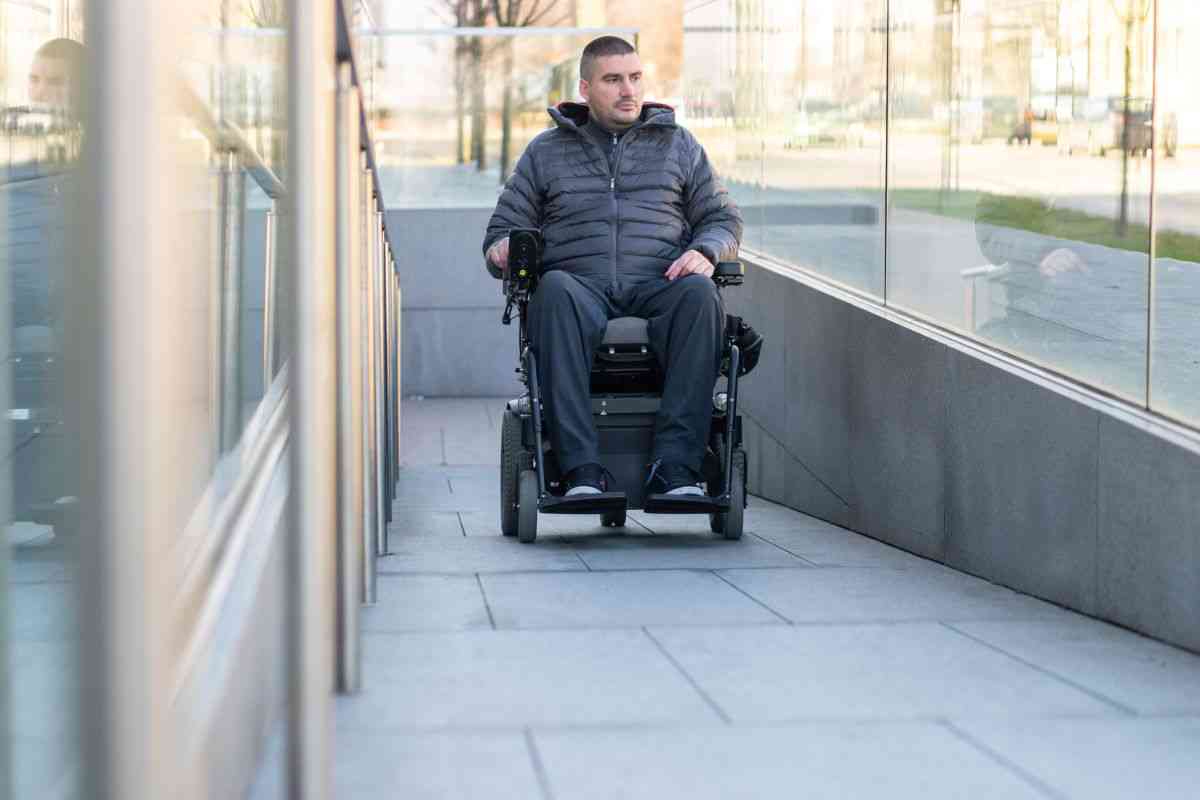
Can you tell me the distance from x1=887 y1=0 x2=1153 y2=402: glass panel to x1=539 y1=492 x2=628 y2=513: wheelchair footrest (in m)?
1.18

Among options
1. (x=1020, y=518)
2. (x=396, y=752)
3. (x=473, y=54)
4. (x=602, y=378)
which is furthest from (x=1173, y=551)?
(x=473, y=54)

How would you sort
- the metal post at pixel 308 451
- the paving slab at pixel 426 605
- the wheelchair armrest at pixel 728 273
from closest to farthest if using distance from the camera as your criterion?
the metal post at pixel 308 451
the paving slab at pixel 426 605
the wheelchair armrest at pixel 728 273

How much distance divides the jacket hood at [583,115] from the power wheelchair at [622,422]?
0.51 metres

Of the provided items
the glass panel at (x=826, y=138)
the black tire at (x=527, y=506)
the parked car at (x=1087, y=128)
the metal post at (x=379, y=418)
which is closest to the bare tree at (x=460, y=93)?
the glass panel at (x=826, y=138)

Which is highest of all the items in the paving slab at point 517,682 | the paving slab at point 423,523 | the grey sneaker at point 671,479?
the grey sneaker at point 671,479

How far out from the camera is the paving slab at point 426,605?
407 cm

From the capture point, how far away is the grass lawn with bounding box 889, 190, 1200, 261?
13.8 feet

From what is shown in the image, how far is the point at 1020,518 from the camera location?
15.7ft

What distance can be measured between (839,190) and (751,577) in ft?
8.46

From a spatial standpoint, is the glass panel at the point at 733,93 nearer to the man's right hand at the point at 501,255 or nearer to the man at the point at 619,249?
the man at the point at 619,249

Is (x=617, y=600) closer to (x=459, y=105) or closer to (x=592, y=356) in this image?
(x=592, y=356)

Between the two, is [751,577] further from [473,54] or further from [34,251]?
[473,54]

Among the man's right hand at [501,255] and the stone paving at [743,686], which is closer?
the stone paving at [743,686]

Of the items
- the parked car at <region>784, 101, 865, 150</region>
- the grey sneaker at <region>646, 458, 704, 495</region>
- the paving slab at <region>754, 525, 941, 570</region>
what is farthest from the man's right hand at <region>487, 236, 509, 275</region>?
the parked car at <region>784, 101, 865, 150</region>
